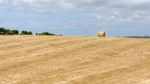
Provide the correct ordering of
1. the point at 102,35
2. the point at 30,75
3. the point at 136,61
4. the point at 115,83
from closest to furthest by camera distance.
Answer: the point at 115,83
the point at 30,75
the point at 136,61
the point at 102,35

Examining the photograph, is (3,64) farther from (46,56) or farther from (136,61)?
(136,61)

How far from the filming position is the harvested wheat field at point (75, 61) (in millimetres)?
19438

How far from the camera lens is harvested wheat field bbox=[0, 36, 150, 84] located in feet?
63.8

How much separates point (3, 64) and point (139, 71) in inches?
290

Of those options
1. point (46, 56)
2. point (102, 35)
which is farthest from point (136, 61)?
point (102, 35)

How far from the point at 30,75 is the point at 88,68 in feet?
9.62

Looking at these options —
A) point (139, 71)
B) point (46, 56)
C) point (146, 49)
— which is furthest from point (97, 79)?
point (146, 49)

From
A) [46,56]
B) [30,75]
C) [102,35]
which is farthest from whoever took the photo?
[102,35]

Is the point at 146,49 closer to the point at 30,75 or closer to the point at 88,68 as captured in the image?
the point at 88,68

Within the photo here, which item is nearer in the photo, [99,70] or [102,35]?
[99,70]

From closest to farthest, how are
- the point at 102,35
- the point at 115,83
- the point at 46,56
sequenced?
the point at 115,83 < the point at 46,56 < the point at 102,35

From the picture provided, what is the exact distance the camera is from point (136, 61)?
74.0ft

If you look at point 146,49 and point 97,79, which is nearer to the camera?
point 97,79

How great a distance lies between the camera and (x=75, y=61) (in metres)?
22.9
